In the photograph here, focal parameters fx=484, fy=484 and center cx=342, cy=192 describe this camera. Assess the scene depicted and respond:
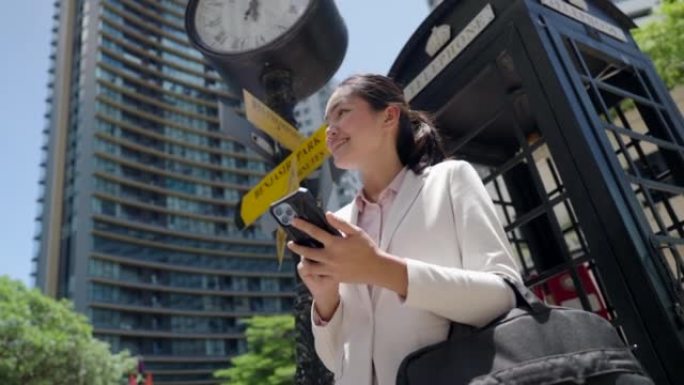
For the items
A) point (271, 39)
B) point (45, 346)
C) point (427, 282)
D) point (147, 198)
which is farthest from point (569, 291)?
point (147, 198)

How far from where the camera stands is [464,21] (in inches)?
90.4

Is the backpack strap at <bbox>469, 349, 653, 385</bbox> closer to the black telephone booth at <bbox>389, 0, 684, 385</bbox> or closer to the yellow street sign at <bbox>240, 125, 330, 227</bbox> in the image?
the black telephone booth at <bbox>389, 0, 684, 385</bbox>

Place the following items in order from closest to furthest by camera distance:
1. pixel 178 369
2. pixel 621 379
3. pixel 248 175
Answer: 1. pixel 621 379
2. pixel 178 369
3. pixel 248 175

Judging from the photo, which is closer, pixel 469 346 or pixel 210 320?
pixel 469 346

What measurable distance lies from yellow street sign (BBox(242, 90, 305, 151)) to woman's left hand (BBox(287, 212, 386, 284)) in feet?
4.55

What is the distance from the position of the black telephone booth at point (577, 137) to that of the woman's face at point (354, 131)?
0.84m

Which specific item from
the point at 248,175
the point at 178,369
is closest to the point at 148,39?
the point at 248,175

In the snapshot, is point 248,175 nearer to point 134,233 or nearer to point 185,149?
point 185,149

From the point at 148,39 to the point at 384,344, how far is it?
6720cm

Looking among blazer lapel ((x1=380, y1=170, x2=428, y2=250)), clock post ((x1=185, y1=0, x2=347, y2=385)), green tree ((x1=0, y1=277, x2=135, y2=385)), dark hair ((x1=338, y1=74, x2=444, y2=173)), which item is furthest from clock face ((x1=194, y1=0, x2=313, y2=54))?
green tree ((x1=0, y1=277, x2=135, y2=385))

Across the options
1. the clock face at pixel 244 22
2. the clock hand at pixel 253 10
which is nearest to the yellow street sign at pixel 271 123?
the clock face at pixel 244 22

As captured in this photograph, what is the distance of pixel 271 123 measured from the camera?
7.54 feet

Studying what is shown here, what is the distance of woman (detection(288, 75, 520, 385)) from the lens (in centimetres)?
94

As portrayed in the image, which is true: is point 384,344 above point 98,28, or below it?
below
